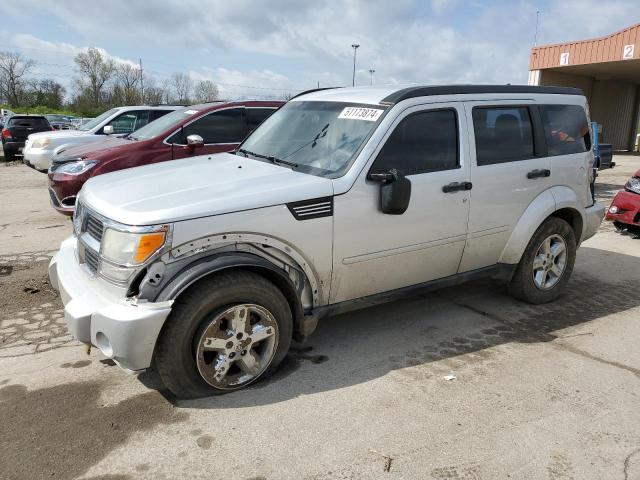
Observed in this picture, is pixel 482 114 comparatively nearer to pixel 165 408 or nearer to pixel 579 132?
pixel 579 132

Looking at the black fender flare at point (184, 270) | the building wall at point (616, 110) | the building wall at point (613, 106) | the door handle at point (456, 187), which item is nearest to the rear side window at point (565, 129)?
the door handle at point (456, 187)

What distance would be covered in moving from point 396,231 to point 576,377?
1.62 meters

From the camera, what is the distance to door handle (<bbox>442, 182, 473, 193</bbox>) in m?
4.04

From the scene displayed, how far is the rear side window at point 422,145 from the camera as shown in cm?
380

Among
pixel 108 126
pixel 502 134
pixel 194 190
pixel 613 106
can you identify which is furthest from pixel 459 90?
pixel 613 106

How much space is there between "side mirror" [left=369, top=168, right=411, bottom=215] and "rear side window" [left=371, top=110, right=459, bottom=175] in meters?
0.10

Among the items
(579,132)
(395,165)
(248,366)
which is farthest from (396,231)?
(579,132)

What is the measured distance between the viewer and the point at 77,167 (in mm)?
6781

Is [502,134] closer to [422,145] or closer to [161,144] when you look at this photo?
[422,145]

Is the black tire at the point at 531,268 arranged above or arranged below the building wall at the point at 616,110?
below

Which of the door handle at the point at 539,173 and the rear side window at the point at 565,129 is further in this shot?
the rear side window at the point at 565,129

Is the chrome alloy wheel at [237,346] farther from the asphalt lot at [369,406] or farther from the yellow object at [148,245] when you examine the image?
the yellow object at [148,245]

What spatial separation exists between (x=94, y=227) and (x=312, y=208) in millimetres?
1408

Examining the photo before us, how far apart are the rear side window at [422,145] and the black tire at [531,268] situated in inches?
51.1
